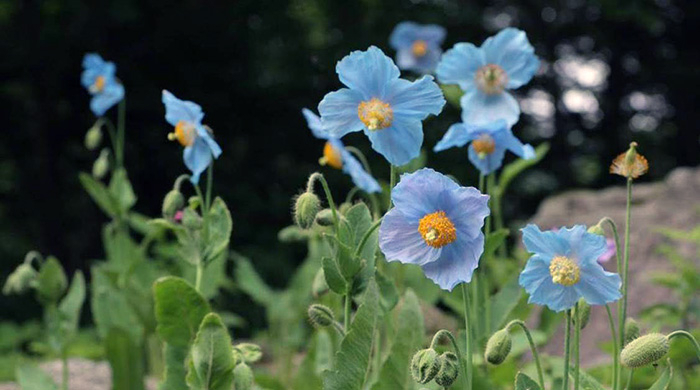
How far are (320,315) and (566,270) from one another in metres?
0.42

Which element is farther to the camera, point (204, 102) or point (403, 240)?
point (204, 102)

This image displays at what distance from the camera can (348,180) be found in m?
6.11

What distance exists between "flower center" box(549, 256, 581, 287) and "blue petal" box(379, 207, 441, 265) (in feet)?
0.46

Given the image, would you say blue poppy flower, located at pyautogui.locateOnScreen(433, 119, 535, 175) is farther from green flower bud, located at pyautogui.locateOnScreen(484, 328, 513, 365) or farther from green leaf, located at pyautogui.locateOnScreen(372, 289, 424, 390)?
green flower bud, located at pyautogui.locateOnScreen(484, 328, 513, 365)

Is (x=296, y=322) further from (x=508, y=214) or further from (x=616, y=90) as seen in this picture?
(x=616, y=90)

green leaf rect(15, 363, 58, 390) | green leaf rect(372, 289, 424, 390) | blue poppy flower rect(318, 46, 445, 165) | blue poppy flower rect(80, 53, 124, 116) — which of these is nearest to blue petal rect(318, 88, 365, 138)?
blue poppy flower rect(318, 46, 445, 165)

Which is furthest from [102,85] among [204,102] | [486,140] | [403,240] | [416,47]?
[204,102]

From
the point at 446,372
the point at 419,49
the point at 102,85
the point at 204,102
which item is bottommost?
the point at 446,372

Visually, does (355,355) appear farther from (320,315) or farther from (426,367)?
(426,367)

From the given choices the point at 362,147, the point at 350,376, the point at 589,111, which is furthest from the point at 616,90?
the point at 350,376

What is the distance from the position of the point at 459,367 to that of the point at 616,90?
7.93 meters

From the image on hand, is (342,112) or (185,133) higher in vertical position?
(185,133)

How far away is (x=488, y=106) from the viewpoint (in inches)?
72.1

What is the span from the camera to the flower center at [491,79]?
1815 mm
